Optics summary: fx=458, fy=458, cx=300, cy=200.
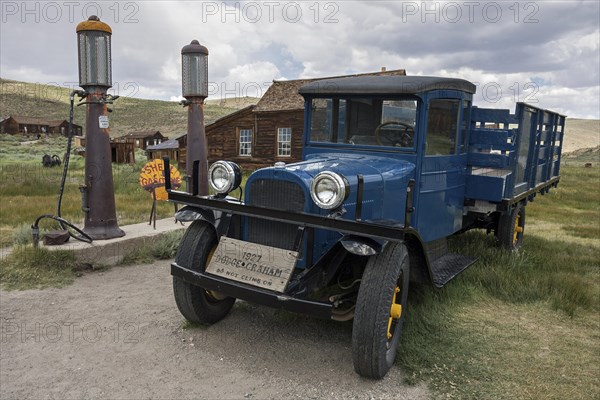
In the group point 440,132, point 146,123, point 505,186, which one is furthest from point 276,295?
point 146,123

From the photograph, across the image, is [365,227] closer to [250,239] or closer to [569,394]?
[250,239]

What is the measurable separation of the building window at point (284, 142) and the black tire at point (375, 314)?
629 inches

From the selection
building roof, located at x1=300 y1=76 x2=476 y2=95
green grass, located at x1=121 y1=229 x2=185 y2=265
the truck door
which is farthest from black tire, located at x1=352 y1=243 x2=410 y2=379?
green grass, located at x1=121 y1=229 x2=185 y2=265

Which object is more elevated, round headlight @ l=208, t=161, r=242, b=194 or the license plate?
round headlight @ l=208, t=161, r=242, b=194

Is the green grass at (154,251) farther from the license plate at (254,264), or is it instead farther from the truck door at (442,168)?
the truck door at (442,168)

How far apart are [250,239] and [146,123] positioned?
70.1m

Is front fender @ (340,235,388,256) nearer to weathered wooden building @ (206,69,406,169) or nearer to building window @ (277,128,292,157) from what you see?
weathered wooden building @ (206,69,406,169)

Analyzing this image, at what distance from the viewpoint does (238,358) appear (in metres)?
3.54

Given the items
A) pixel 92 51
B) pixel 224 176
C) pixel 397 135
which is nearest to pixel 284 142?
pixel 92 51

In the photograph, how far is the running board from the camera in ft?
14.2

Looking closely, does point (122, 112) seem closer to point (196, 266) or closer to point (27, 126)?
point (27, 126)

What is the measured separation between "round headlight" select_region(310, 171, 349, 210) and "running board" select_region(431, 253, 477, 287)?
4.87ft

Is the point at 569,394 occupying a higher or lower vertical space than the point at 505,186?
lower

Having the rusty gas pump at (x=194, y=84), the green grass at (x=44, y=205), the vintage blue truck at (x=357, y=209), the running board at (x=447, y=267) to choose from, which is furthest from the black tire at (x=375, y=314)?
the green grass at (x=44, y=205)
